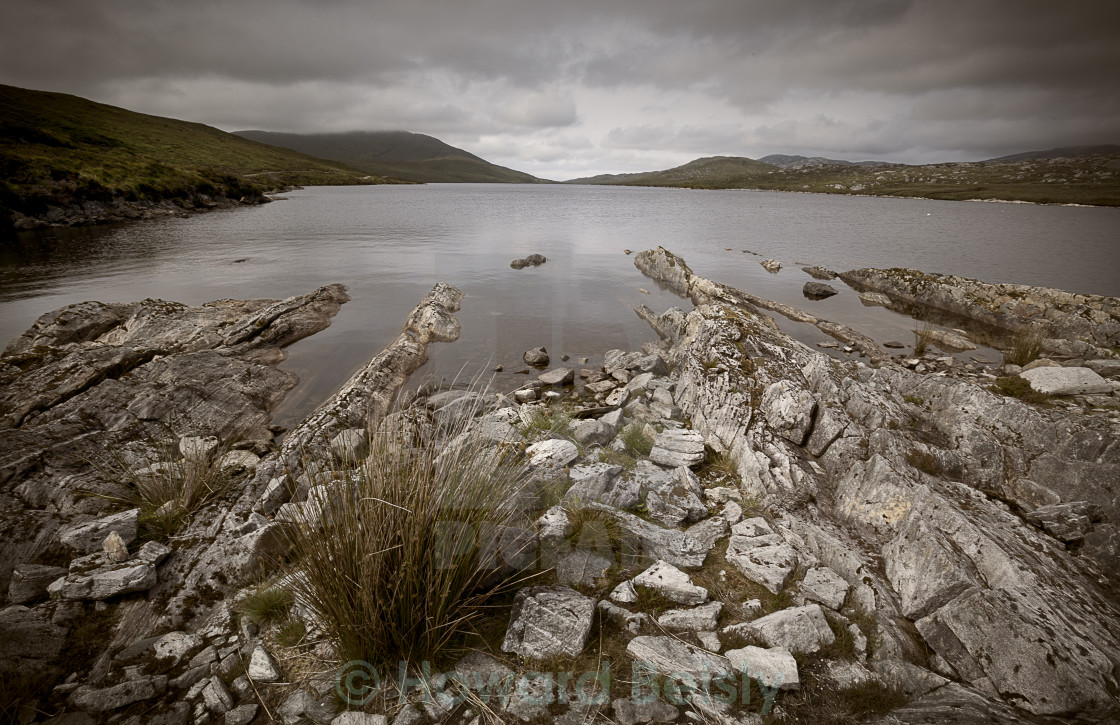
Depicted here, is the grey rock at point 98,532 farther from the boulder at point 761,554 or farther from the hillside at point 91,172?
the hillside at point 91,172

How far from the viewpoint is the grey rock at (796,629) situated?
133 inches

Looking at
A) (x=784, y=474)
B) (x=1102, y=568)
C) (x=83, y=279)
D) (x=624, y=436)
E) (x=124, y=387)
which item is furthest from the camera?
(x=83, y=279)

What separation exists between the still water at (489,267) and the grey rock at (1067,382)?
372 inches

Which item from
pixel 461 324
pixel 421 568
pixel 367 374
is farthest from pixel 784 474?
pixel 461 324

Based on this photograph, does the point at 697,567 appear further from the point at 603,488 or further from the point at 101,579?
the point at 101,579

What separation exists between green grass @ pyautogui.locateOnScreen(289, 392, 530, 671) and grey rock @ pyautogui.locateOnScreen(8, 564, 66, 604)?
3.34m

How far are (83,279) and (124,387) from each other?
2209 cm

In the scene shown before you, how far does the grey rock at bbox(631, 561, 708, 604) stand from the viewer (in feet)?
12.6

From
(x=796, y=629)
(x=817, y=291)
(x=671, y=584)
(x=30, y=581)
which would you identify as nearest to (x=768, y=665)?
(x=796, y=629)

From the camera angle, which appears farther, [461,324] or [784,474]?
[461,324]

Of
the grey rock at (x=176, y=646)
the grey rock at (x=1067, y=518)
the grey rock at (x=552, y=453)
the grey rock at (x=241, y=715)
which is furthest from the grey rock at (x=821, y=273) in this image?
the grey rock at (x=176, y=646)

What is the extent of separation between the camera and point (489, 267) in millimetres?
29188

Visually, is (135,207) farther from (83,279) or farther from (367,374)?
(367,374)

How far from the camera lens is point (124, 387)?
365 inches
